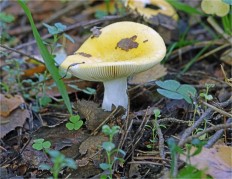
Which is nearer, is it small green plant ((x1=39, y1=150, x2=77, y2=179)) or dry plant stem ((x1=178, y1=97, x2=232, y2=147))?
small green plant ((x1=39, y1=150, x2=77, y2=179))

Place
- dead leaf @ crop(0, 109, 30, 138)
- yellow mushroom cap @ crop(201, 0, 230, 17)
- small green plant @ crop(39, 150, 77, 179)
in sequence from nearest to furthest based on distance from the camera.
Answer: small green plant @ crop(39, 150, 77, 179) → dead leaf @ crop(0, 109, 30, 138) → yellow mushroom cap @ crop(201, 0, 230, 17)

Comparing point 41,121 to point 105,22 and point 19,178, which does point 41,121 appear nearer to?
point 19,178

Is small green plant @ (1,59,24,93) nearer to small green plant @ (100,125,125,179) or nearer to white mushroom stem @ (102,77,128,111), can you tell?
white mushroom stem @ (102,77,128,111)

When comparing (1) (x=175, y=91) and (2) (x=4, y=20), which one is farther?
(2) (x=4, y=20)

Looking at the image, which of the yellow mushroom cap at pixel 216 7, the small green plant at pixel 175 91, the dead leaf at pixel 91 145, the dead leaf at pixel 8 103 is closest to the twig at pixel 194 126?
the small green plant at pixel 175 91

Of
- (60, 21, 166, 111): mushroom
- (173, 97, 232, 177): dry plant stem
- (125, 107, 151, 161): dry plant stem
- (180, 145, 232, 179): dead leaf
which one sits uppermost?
(60, 21, 166, 111): mushroom

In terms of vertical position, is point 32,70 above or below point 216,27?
below

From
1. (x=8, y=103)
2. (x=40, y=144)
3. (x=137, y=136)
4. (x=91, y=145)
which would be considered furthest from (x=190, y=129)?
(x=8, y=103)

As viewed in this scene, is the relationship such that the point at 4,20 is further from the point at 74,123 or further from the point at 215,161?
the point at 215,161

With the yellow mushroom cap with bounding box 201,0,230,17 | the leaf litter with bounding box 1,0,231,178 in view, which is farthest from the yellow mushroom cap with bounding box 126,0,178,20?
the yellow mushroom cap with bounding box 201,0,230,17
